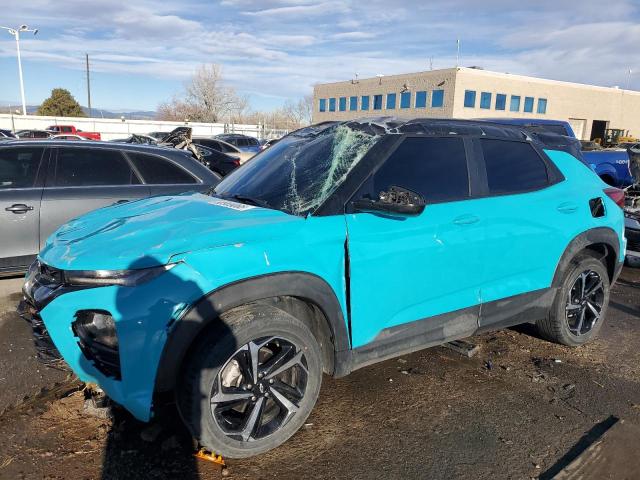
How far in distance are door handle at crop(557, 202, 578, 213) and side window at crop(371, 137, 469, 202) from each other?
95 cm

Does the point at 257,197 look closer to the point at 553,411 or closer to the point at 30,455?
the point at 30,455

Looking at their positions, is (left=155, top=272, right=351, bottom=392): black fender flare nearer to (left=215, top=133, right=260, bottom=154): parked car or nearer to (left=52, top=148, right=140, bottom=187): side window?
(left=52, top=148, right=140, bottom=187): side window

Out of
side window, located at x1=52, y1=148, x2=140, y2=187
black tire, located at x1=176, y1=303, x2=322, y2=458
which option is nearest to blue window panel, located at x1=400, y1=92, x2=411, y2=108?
side window, located at x1=52, y1=148, x2=140, y2=187

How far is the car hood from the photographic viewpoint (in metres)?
A: 2.54

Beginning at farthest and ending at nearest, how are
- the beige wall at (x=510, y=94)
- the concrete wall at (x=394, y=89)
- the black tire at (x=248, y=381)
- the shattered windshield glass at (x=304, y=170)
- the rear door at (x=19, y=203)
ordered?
the concrete wall at (x=394, y=89) → the beige wall at (x=510, y=94) → the rear door at (x=19, y=203) → the shattered windshield glass at (x=304, y=170) → the black tire at (x=248, y=381)

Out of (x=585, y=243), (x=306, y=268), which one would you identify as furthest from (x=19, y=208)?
(x=585, y=243)

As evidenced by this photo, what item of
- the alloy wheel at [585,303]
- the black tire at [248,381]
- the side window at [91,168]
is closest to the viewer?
the black tire at [248,381]

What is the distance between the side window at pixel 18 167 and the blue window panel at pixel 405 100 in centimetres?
4953

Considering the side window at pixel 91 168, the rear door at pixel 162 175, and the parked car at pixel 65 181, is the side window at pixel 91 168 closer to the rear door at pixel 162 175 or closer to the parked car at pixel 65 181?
the parked car at pixel 65 181

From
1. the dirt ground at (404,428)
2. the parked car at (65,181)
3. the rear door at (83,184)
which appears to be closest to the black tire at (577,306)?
the dirt ground at (404,428)

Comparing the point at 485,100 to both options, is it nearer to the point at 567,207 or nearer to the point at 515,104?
the point at 515,104

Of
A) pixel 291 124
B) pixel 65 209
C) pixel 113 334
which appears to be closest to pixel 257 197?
pixel 113 334

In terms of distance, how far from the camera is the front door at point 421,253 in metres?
3.02

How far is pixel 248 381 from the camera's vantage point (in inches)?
109
